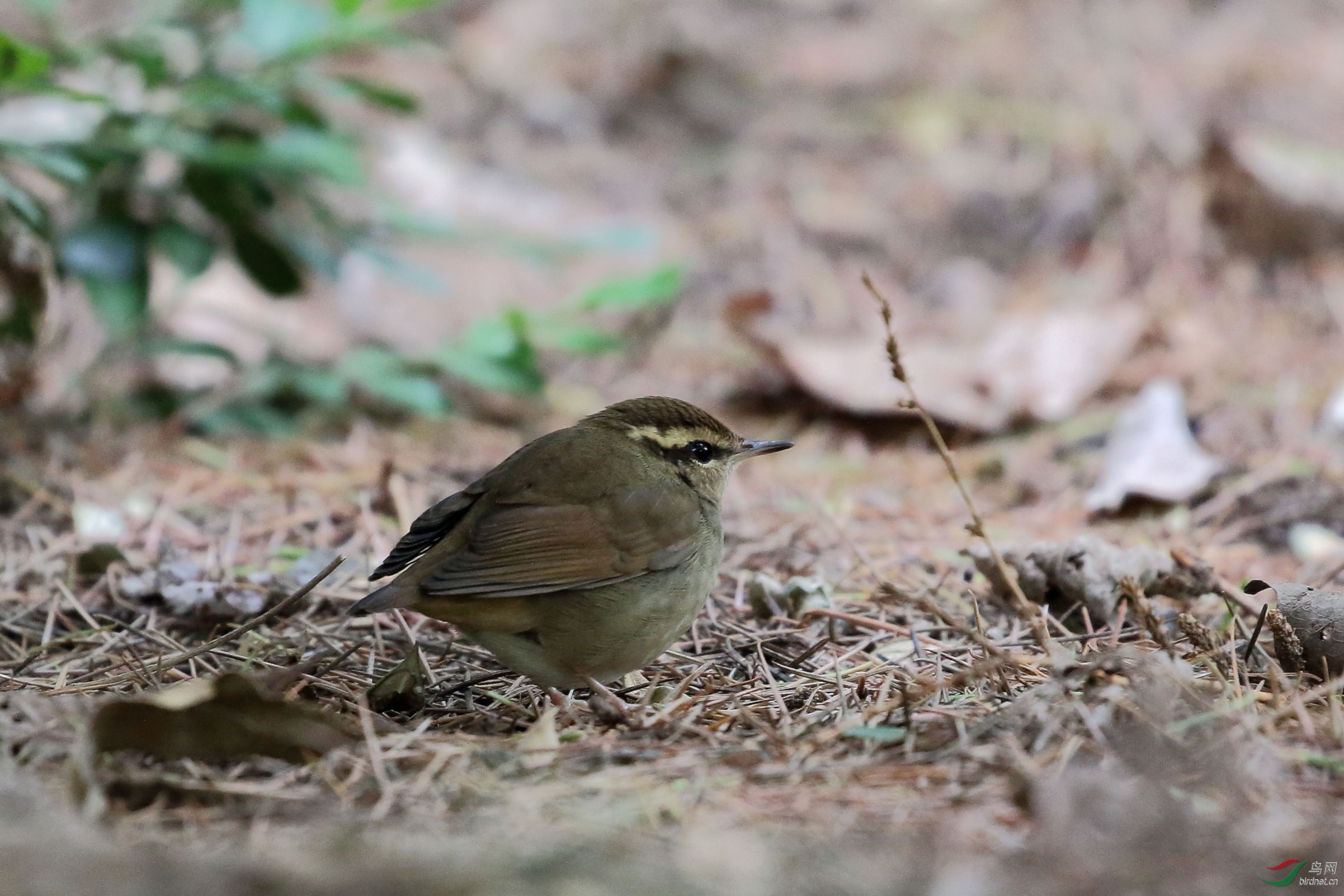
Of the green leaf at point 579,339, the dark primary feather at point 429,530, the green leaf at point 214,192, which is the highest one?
the green leaf at point 214,192

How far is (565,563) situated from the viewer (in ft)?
11.8

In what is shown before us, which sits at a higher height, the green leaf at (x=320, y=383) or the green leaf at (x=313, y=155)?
the green leaf at (x=313, y=155)

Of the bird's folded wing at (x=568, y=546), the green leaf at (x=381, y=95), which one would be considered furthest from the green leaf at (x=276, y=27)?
the bird's folded wing at (x=568, y=546)

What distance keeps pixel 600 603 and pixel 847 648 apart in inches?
32.3

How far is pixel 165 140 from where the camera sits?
5441 millimetres

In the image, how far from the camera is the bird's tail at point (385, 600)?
3.20 metres

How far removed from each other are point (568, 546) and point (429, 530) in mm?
439

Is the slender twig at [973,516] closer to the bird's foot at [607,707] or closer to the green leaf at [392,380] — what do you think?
Answer: the bird's foot at [607,707]

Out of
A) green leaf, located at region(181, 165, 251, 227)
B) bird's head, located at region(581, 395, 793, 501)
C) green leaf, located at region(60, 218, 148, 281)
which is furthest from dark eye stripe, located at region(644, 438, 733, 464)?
green leaf, located at region(60, 218, 148, 281)

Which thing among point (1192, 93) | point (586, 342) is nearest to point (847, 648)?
point (586, 342)

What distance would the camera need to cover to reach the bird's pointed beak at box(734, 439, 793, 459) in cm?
426

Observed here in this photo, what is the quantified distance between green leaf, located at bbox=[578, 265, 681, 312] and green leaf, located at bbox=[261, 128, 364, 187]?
4.07 feet

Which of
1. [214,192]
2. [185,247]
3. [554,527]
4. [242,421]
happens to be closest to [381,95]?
[214,192]

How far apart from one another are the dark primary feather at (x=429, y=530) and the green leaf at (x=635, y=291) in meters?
2.49
